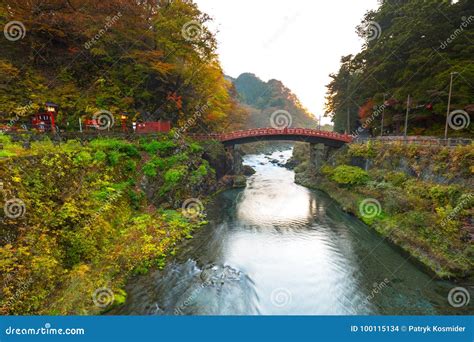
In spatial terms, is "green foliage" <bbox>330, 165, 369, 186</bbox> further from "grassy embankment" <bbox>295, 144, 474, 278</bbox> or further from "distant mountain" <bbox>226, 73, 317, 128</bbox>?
"distant mountain" <bbox>226, 73, 317, 128</bbox>

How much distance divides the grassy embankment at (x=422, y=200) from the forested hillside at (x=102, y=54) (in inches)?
867

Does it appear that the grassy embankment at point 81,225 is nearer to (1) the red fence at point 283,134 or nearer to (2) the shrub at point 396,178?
(1) the red fence at point 283,134

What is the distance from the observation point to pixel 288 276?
1323 cm

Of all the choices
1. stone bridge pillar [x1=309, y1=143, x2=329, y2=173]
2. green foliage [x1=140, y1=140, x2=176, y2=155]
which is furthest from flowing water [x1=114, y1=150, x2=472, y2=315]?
stone bridge pillar [x1=309, y1=143, x2=329, y2=173]

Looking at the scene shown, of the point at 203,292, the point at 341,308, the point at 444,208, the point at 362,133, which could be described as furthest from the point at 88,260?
the point at 362,133

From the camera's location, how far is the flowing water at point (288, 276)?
10680 millimetres

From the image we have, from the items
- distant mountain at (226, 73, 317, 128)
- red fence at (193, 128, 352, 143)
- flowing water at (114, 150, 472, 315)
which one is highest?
distant mountain at (226, 73, 317, 128)

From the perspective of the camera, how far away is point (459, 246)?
512 inches

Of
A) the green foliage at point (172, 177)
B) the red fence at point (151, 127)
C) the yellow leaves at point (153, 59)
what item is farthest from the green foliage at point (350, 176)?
the yellow leaves at point (153, 59)

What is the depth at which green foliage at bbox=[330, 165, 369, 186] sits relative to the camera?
Result: 25.4 meters

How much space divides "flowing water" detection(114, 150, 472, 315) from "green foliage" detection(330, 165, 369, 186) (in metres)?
6.04

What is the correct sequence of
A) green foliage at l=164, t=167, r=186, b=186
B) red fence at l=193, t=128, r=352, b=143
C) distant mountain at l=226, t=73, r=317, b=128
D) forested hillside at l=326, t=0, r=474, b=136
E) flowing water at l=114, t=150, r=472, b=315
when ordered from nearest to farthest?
flowing water at l=114, t=150, r=472, b=315
green foliage at l=164, t=167, r=186, b=186
forested hillside at l=326, t=0, r=474, b=136
red fence at l=193, t=128, r=352, b=143
distant mountain at l=226, t=73, r=317, b=128

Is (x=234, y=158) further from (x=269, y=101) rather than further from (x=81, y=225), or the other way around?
(x=269, y=101)

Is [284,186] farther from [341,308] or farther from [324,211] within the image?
[341,308]
